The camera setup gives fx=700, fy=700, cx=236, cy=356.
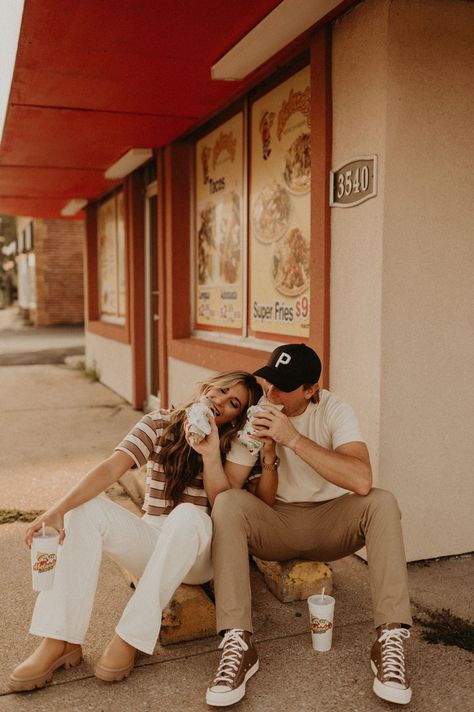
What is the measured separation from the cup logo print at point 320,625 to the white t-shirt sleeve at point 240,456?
694mm

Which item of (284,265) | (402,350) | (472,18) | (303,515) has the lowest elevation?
(303,515)

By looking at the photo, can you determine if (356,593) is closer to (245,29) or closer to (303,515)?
(303,515)

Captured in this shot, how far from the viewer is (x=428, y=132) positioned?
147 inches

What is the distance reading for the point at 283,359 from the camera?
3006 millimetres

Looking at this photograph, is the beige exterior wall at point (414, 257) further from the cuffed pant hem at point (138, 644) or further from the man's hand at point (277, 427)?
the cuffed pant hem at point (138, 644)

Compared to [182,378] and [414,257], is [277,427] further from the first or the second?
[182,378]

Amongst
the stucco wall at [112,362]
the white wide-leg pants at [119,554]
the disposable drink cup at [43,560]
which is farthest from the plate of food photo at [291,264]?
the stucco wall at [112,362]

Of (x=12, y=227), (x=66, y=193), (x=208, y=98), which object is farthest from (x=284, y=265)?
(x=12, y=227)

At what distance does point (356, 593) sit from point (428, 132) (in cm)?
244

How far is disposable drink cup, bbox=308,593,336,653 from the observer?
283cm

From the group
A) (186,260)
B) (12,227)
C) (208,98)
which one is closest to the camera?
(208,98)

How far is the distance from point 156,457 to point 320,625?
1.00 metres

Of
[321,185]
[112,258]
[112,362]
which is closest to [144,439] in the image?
[321,185]

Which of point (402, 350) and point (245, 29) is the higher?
point (245, 29)
